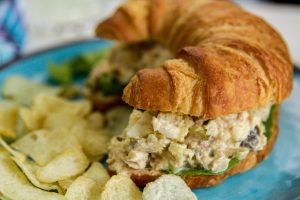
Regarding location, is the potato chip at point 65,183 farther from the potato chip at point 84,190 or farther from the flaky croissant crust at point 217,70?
the flaky croissant crust at point 217,70

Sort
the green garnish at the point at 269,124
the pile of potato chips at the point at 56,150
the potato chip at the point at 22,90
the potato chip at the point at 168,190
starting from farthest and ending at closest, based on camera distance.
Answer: the potato chip at the point at 22,90, the green garnish at the point at 269,124, the pile of potato chips at the point at 56,150, the potato chip at the point at 168,190

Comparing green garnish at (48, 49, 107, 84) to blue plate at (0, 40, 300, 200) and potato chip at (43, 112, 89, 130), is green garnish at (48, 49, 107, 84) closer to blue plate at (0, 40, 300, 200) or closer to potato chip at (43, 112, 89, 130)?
potato chip at (43, 112, 89, 130)

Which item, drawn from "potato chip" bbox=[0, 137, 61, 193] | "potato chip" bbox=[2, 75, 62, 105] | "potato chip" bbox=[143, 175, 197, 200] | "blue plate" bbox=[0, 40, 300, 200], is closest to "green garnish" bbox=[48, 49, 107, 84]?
"potato chip" bbox=[2, 75, 62, 105]

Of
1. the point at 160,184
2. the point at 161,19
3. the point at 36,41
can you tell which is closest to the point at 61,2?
the point at 36,41

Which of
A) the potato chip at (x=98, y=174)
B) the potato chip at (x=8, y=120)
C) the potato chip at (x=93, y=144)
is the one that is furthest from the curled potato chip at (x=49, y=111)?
the potato chip at (x=98, y=174)

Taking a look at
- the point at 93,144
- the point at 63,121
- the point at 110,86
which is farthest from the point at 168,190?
the point at 110,86

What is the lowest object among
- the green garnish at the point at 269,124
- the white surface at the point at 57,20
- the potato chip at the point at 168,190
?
the white surface at the point at 57,20
